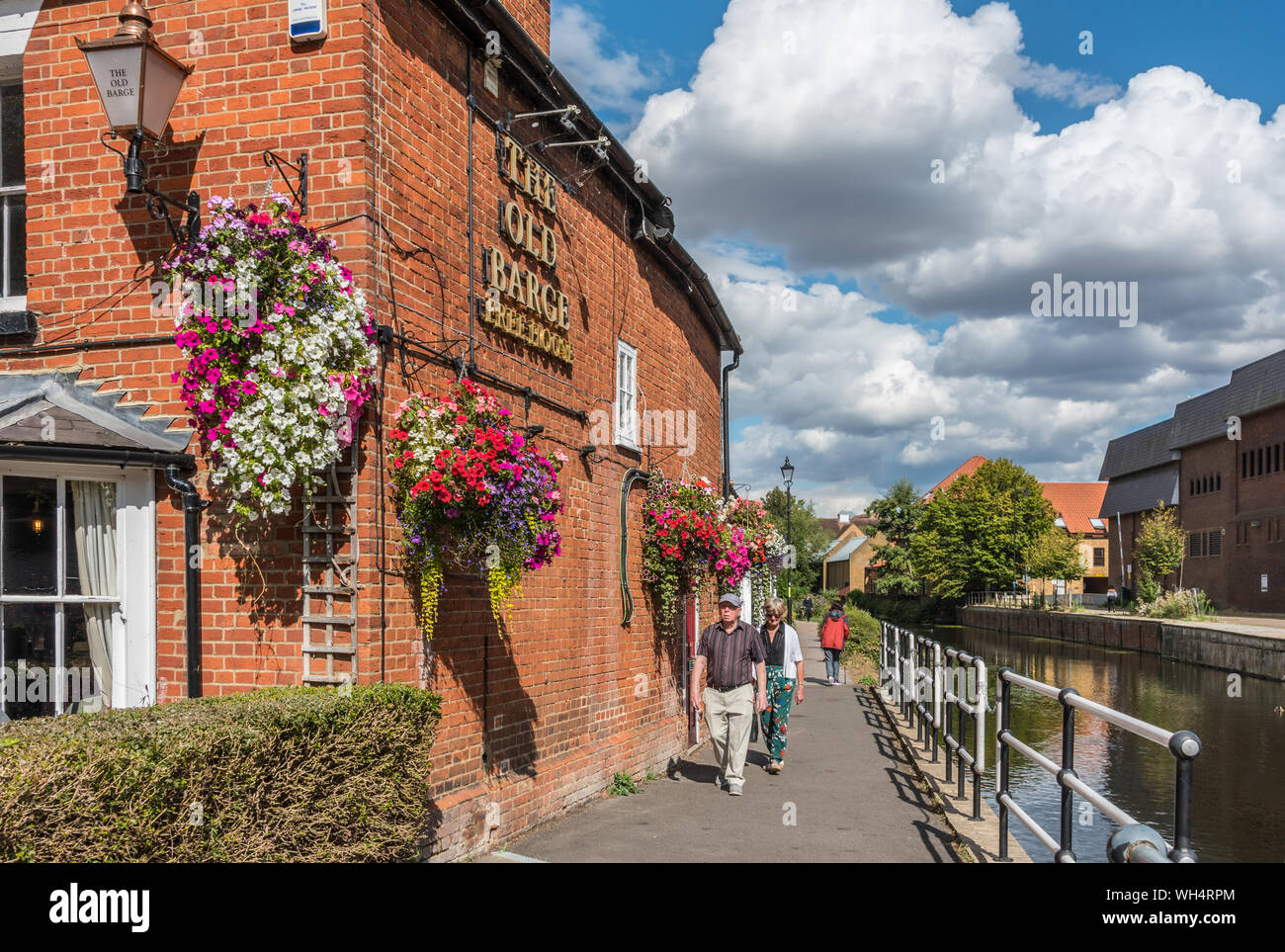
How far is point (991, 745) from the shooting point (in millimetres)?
15492

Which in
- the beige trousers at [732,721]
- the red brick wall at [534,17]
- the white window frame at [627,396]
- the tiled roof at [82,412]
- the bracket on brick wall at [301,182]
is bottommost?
the beige trousers at [732,721]

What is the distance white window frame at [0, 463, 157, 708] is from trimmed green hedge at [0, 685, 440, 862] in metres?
1.20

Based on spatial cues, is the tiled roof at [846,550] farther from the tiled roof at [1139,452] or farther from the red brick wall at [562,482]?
the red brick wall at [562,482]

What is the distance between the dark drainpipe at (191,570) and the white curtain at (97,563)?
17.5 inches

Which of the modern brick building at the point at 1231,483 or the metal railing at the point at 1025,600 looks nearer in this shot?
the modern brick building at the point at 1231,483

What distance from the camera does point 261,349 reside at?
5430mm

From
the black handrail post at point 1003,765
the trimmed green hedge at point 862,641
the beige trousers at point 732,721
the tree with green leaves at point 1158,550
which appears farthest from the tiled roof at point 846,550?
the black handrail post at point 1003,765

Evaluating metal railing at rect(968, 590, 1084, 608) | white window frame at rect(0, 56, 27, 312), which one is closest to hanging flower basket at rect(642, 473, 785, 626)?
white window frame at rect(0, 56, 27, 312)

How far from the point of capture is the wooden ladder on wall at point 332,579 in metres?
5.86

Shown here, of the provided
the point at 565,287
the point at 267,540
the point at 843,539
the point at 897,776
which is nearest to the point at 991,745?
the point at 897,776

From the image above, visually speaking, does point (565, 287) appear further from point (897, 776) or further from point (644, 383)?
point (897, 776)

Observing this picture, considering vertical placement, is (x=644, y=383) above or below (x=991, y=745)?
above

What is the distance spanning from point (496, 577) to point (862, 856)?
11.4 ft
